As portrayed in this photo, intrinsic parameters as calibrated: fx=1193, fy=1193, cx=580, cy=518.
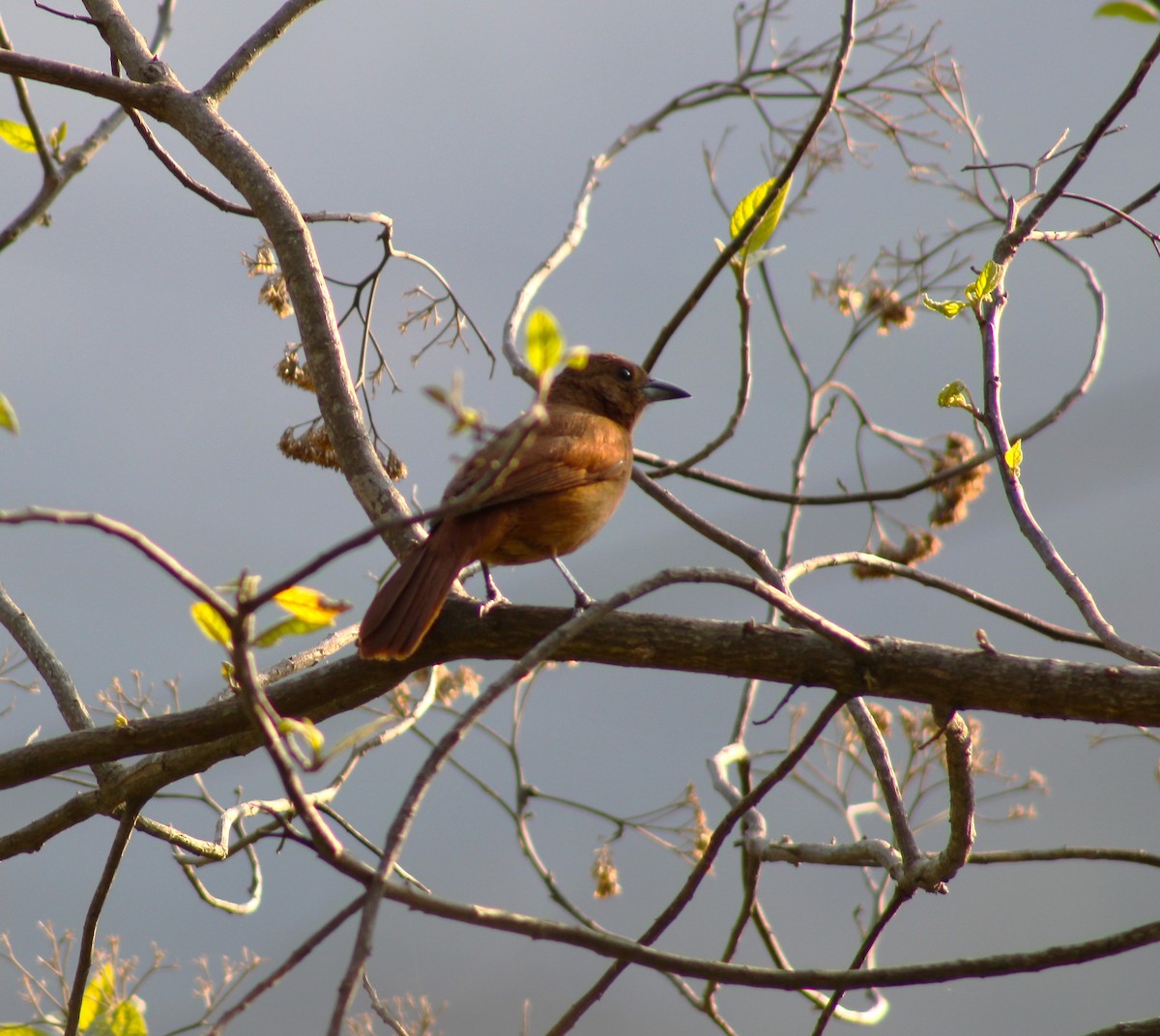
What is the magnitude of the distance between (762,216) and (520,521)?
1169mm

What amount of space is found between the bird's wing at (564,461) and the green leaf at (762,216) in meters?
0.74

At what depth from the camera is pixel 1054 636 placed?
9.09ft

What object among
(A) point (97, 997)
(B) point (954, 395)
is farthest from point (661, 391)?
(A) point (97, 997)

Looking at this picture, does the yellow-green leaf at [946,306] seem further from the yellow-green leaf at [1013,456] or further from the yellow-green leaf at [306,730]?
the yellow-green leaf at [306,730]

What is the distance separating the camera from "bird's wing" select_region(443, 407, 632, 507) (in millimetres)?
3189

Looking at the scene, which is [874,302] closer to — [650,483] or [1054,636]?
[650,483]

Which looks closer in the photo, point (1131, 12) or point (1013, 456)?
point (1131, 12)

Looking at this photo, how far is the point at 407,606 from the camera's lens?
2480mm

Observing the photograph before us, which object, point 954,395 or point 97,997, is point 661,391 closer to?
point 954,395

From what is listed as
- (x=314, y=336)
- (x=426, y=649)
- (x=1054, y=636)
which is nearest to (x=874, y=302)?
(x=1054, y=636)

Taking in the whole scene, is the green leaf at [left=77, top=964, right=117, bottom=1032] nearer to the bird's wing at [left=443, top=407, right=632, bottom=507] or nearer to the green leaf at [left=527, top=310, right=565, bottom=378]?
Answer: the bird's wing at [left=443, top=407, right=632, bottom=507]

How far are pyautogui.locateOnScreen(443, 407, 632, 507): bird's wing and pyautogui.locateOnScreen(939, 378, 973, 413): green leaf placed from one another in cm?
102

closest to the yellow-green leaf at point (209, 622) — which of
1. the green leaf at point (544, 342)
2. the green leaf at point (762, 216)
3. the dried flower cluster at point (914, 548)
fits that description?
the green leaf at point (544, 342)

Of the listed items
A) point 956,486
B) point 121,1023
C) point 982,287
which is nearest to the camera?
point 121,1023
